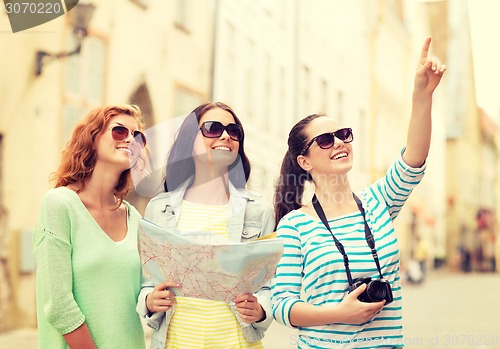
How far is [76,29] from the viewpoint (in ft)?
24.9

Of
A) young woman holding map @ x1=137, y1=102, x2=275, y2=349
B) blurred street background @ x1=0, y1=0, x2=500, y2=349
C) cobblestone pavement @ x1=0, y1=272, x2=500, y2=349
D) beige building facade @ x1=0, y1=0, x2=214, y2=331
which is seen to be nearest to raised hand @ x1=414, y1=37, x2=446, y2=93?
young woman holding map @ x1=137, y1=102, x2=275, y2=349

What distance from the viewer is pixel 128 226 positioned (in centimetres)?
247

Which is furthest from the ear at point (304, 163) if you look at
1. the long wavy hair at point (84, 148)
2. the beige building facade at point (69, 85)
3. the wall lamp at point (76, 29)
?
the wall lamp at point (76, 29)

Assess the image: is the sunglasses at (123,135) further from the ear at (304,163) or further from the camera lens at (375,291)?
the camera lens at (375,291)

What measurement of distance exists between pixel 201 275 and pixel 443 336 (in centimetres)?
671

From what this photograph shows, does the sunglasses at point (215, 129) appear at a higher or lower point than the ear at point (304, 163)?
higher

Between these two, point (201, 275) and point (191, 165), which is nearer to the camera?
point (201, 275)

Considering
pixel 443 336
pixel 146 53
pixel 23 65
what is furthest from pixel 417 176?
pixel 146 53

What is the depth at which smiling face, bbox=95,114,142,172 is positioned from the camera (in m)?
2.42

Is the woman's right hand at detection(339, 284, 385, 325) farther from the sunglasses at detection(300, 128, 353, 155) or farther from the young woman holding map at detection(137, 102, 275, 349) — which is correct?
the sunglasses at detection(300, 128, 353, 155)

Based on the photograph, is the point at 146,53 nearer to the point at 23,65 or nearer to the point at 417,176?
the point at 23,65

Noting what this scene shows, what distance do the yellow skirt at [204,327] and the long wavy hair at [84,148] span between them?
17.7 inches

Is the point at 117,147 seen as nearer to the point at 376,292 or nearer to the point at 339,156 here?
the point at 339,156

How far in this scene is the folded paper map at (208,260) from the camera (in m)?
1.94
